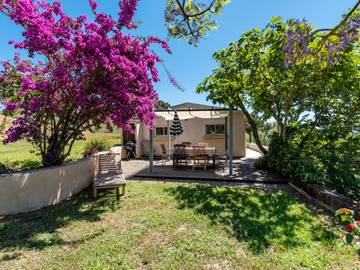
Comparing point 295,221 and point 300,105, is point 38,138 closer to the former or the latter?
point 295,221

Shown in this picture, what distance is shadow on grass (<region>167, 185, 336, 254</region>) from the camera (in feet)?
12.7

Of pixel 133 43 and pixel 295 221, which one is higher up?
pixel 133 43

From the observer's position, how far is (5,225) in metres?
4.47

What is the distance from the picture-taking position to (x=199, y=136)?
1460 centimetres

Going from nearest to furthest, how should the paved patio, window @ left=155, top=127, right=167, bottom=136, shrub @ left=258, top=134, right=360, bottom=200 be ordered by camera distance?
1. shrub @ left=258, top=134, right=360, bottom=200
2. the paved patio
3. window @ left=155, top=127, right=167, bottom=136

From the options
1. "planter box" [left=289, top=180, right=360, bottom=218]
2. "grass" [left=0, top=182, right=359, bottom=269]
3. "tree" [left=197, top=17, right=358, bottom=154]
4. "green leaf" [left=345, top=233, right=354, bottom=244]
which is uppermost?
"tree" [left=197, top=17, right=358, bottom=154]

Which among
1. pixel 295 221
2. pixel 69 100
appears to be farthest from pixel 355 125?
pixel 69 100

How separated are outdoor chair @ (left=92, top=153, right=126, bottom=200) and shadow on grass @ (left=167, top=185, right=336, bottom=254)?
188cm

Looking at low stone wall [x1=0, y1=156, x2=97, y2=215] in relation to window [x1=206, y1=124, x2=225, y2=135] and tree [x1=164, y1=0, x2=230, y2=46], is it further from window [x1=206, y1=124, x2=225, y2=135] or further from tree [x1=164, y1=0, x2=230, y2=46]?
window [x1=206, y1=124, x2=225, y2=135]

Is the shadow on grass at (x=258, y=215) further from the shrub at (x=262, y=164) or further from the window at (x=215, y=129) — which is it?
the window at (x=215, y=129)

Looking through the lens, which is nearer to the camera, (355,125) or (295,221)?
(295,221)

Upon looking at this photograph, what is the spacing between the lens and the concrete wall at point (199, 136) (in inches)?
547

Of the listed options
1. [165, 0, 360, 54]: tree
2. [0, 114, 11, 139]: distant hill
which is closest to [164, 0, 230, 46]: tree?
[165, 0, 360, 54]: tree

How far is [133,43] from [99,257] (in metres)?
5.61
